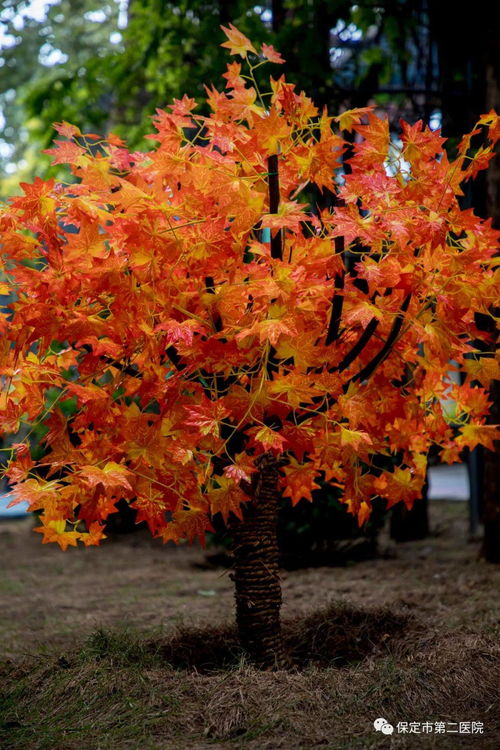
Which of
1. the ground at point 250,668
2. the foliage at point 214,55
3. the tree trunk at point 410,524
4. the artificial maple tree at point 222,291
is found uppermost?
the foliage at point 214,55

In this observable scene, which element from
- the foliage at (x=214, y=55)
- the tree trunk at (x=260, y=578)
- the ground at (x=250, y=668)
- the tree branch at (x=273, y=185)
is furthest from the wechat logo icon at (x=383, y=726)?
the foliage at (x=214, y=55)

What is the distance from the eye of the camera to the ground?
2.72 meters

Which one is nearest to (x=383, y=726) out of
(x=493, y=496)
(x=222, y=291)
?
(x=222, y=291)

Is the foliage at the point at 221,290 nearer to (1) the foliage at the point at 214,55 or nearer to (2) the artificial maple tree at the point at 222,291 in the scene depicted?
(2) the artificial maple tree at the point at 222,291

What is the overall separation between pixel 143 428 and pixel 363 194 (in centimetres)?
115

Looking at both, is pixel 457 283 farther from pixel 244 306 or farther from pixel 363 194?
pixel 244 306

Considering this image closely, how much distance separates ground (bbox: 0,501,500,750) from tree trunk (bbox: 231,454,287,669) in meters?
0.13

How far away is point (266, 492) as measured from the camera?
3420 millimetres

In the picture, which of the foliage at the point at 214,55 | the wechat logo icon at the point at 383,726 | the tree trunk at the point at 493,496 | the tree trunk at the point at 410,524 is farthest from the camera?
the tree trunk at the point at 410,524

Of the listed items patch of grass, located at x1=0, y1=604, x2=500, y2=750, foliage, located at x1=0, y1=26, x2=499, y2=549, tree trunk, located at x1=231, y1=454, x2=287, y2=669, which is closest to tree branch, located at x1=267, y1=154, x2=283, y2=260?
foliage, located at x1=0, y1=26, x2=499, y2=549

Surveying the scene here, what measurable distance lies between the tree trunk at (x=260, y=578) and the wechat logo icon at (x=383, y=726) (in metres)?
0.73

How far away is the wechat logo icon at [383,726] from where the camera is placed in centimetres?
264

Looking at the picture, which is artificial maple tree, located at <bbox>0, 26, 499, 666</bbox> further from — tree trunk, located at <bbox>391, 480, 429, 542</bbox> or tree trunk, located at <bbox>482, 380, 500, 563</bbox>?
tree trunk, located at <bbox>391, 480, 429, 542</bbox>

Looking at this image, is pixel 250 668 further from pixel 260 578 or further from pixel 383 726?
pixel 383 726
